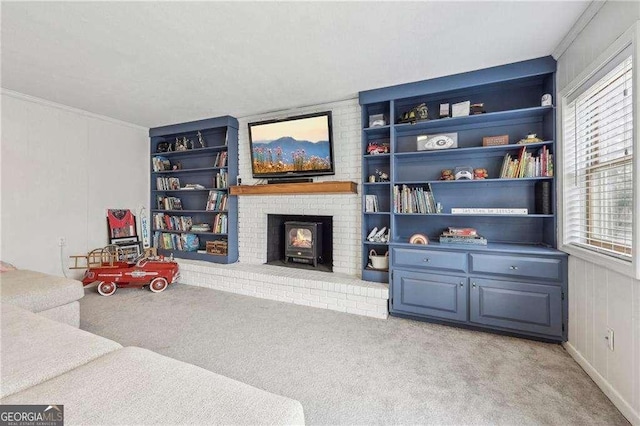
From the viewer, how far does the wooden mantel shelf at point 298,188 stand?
3196 millimetres

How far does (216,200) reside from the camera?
4.12m

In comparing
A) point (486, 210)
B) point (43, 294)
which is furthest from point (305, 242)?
point (43, 294)

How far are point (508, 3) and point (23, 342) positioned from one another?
3.17m

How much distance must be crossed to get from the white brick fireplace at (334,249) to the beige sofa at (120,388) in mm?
2078

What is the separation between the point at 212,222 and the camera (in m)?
4.40

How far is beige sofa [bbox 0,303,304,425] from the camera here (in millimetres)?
829

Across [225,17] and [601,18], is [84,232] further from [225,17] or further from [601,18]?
[601,18]

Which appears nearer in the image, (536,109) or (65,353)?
(65,353)

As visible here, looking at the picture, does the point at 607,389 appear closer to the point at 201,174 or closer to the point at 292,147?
the point at 292,147

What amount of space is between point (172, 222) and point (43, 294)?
2415 mm

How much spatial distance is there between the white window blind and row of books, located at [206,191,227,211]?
3841 mm

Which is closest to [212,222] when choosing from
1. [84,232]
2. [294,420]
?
[84,232]

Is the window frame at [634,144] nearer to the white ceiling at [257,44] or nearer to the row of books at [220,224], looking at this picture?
the white ceiling at [257,44]

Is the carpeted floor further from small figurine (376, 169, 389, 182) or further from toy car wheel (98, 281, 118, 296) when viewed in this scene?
small figurine (376, 169, 389, 182)
